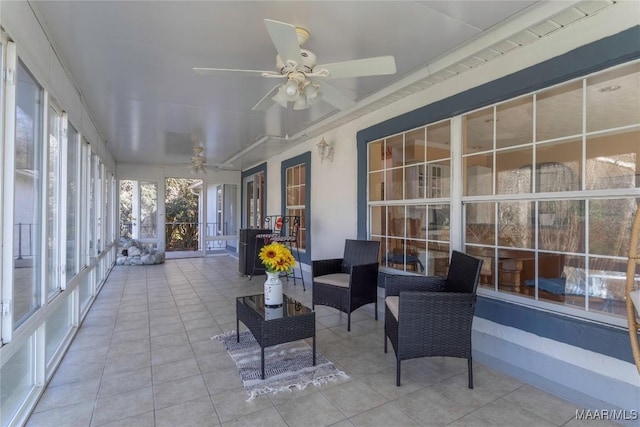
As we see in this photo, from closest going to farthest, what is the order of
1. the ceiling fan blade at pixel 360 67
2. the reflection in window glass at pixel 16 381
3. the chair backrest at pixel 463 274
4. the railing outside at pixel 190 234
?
the reflection in window glass at pixel 16 381, the ceiling fan blade at pixel 360 67, the chair backrest at pixel 463 274, the railing outside at pixel 190 234

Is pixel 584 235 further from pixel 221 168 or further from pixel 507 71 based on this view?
pixel 221 168

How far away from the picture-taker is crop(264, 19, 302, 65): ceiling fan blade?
1701mm

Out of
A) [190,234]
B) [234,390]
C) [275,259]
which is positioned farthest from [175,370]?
[190,234]

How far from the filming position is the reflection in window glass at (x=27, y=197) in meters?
1.95

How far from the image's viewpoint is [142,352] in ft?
9.55

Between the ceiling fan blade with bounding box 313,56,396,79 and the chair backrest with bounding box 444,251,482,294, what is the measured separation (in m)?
1.54

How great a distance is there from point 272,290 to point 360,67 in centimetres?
189

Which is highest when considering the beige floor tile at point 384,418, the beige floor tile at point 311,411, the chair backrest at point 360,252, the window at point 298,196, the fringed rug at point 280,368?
the window at point 298,196

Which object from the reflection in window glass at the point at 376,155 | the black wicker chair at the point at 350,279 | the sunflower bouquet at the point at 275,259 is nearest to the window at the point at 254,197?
the reflection in window glass at the point at 376,155

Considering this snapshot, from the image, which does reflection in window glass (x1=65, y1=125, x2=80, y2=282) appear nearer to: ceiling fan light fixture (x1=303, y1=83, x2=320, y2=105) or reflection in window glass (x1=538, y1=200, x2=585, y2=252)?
ceiling fan light fixture (x1=303, y1=83, x2=320, y2=105)

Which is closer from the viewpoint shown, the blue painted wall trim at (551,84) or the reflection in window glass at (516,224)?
the blue painted wall trim at (551,84)

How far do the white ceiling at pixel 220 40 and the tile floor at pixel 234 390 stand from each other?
93.1 inches

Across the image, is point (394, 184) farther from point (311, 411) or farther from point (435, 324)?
point (311, 411)

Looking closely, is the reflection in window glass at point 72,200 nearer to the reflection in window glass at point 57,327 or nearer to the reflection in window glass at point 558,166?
the reflection in window glass at point 57,327
